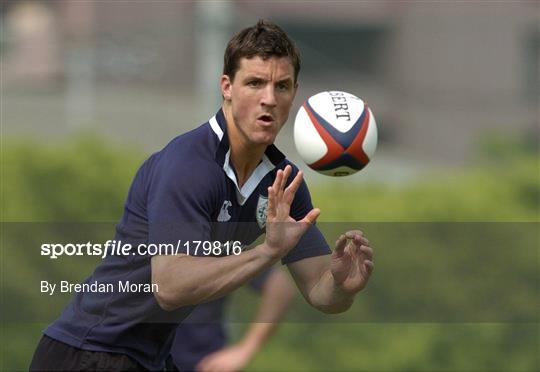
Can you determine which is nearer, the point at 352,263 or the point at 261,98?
the point at 261,98

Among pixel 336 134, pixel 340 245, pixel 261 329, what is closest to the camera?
pixel 340 245

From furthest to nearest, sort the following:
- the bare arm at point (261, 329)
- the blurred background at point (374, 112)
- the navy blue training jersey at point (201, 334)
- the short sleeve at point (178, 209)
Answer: the blurred background at point (374, 112) → the navy blue training jersey at point (201, 334) → the bare arm at point (261, 329) → the short sleeve at point (178, 209)

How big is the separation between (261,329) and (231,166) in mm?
3508

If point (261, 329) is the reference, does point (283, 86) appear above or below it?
above

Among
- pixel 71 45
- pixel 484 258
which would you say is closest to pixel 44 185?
pixel 484 258

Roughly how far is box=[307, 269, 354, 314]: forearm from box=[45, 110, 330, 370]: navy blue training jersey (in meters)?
0.23

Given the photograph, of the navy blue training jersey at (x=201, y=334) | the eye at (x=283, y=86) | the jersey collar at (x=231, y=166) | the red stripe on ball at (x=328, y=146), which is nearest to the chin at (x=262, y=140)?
the jersey collar at (x=231, y=166)

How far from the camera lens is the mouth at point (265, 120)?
19.2ft

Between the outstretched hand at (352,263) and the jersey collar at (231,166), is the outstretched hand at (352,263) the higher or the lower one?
the lower one

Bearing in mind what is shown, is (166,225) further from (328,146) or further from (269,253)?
(328,146)

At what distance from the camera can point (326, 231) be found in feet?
39.8

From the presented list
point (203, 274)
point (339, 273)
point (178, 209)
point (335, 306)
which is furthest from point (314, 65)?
point (203, 274)

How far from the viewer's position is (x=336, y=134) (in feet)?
20.7

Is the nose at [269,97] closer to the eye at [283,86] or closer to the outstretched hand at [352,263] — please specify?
the eye at [283,86]
